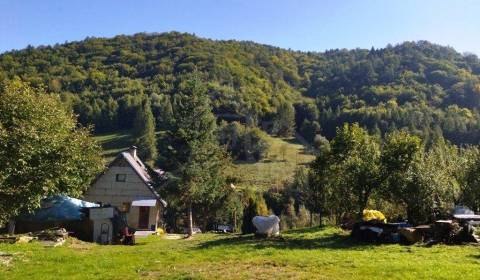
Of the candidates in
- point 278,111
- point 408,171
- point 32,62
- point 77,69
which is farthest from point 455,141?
point 32,62

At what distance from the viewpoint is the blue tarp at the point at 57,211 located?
32.3 m

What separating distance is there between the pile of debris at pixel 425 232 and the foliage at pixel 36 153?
61.2ft

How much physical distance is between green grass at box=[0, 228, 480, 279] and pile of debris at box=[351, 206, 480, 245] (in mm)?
1337

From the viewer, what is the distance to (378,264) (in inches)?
665

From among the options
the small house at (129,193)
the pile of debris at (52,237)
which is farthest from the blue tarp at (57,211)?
the small house at (129,193)

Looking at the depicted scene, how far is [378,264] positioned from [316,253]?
150 inches

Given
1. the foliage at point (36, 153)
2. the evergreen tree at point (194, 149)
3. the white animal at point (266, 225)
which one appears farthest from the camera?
the evergreen tree at point (194, 149)

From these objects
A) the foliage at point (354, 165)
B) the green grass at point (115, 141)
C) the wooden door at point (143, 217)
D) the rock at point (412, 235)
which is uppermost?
the green grass at point (115, 141)

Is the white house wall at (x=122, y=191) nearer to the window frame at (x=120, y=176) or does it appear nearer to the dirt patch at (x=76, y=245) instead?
the window frame at (x=120, y=176)

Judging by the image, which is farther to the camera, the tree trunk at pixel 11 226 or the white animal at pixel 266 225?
the tree trunk at pixel 11 226

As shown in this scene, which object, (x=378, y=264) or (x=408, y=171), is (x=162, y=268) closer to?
(x=378, y=264)

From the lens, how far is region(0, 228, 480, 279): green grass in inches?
608

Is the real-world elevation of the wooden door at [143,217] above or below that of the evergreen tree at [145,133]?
below

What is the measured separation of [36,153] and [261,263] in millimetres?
16779
